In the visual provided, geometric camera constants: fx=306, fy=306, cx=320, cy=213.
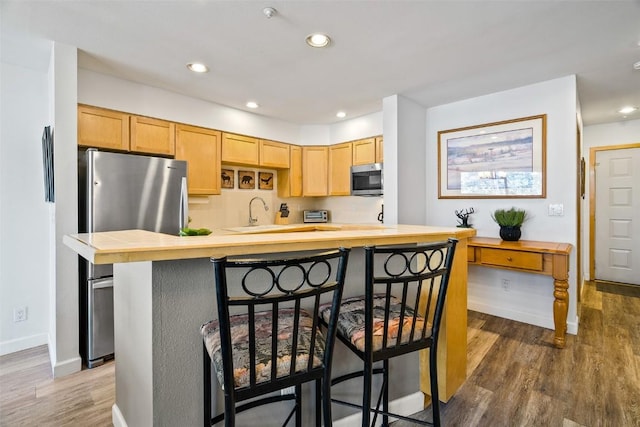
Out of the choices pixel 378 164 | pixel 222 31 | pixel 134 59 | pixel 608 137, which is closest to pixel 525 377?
pixel 378 164

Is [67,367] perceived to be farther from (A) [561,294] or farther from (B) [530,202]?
(B) [530,202]

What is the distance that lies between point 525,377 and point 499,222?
5.10ft

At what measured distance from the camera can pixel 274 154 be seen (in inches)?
175

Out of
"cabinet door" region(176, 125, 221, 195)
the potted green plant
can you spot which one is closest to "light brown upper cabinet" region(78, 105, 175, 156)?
"cabinet door" region(176, 125, 221, 195)

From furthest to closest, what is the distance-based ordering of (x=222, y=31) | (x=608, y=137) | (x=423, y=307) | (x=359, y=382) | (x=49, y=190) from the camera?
(x=608, y=137), (x=49, y=190), (x=222, y=31), (x=423, y=307), (x=359, y=382)

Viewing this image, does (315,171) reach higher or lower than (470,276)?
higher

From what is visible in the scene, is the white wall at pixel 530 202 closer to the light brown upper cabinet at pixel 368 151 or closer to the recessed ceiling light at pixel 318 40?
the light brown upper cabinet at pixel 368 151

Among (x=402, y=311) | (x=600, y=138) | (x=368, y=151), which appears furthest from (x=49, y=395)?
(x=600, y=138)

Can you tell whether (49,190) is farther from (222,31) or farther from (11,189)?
(222,31)

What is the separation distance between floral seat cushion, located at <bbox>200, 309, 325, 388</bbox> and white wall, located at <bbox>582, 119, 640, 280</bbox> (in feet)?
17.7

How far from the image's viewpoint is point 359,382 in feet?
5.54

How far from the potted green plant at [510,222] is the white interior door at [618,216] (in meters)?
2.61

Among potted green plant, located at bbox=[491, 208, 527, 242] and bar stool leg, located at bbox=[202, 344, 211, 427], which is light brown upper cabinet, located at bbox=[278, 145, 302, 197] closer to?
potted green plant, located at bbox=[491, 208, 527, 242]

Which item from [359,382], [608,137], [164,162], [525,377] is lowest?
[525,377]
